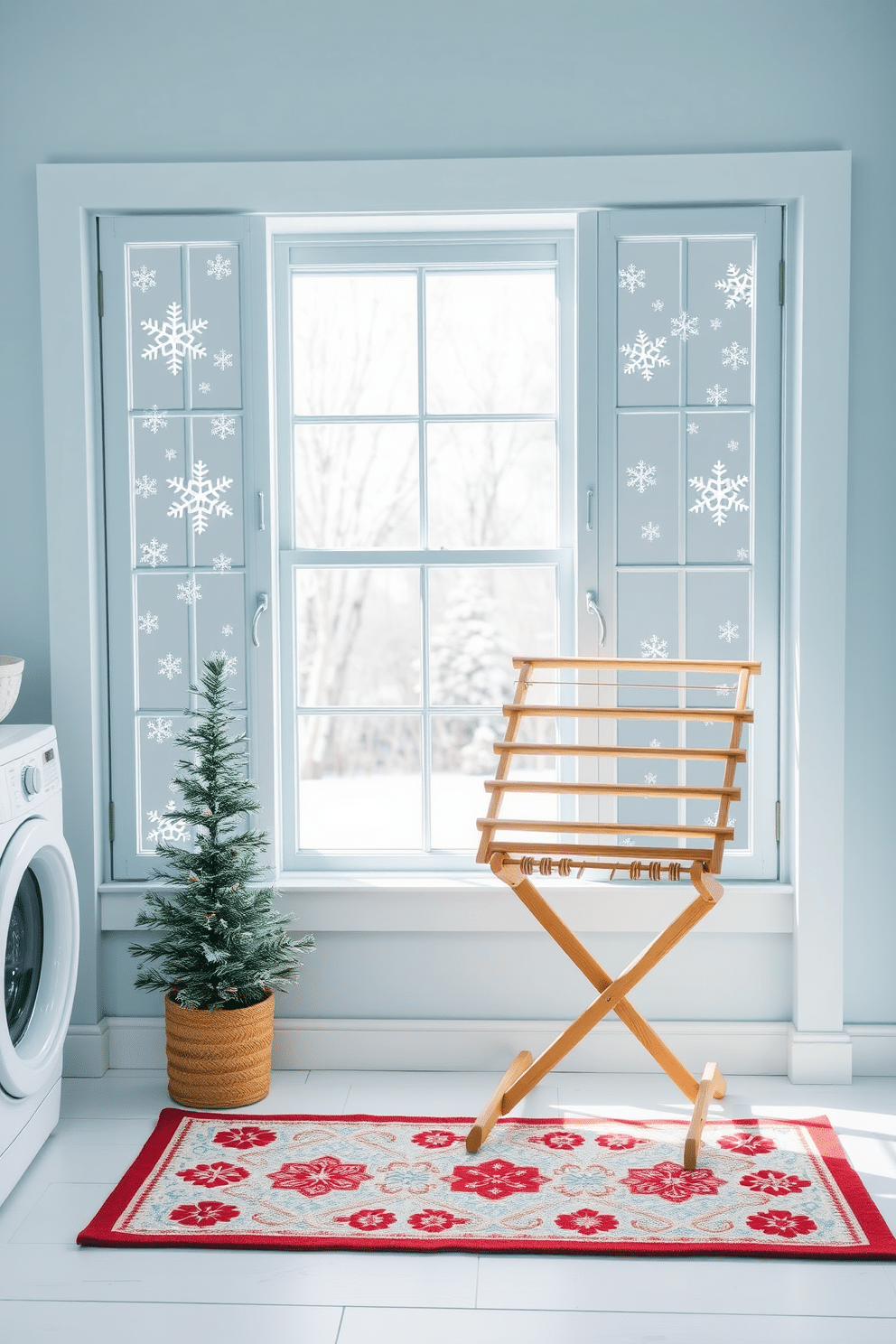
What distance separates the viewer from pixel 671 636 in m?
3.08

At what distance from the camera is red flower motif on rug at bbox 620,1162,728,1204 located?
2410 mm

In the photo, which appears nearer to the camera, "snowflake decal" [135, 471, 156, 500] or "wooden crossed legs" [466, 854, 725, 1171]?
"wooden crossed legs" [466, 854, 725, 1171]

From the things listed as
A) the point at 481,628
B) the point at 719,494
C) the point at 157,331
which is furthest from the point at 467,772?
the point at 157,331

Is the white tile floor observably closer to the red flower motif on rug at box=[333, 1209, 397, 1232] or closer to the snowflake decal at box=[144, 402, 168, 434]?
the red flower motif on rug at box=[333, 1209, 397, 1232]

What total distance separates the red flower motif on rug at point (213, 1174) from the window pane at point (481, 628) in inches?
167

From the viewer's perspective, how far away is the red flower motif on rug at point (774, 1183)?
242cm

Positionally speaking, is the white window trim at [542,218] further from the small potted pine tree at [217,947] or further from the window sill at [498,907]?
the small potted pine tree at [217,947]

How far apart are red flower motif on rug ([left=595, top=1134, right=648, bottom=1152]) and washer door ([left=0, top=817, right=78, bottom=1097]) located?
130 cm

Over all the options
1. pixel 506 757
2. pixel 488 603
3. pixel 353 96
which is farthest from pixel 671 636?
pixel 488 603

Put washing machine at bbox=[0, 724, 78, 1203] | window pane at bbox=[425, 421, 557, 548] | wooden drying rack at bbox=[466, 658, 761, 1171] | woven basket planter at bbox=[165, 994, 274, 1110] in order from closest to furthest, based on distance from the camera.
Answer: washing machine at bbox=[0, 724, 78, 1203]
wooden drying rack at bbox=[466, 658, 761, 1171]
woven basket planter at bbox=[165, 994, 274, 1110]
window pane at bbox=[425, 421, 557, 548]

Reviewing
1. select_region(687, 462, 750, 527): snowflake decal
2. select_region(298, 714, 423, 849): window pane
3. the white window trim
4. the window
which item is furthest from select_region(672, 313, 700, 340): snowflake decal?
select_region(298, 714, 423, 849): window pane

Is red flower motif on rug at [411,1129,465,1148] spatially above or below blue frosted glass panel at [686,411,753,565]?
below

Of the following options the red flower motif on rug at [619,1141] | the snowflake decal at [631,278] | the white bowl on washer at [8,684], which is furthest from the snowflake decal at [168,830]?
the snowflake decal at [631,278]

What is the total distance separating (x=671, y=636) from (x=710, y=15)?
5.29 feet
